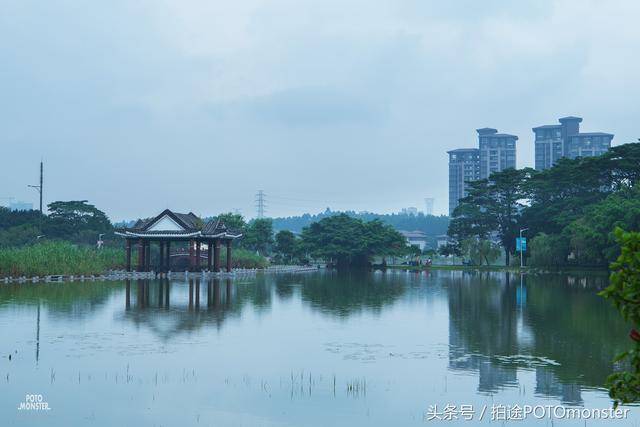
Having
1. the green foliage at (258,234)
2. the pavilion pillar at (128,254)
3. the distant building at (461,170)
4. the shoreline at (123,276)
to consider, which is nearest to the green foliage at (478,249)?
the green foliage at (258,234)

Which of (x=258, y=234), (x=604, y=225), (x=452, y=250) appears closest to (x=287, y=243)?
(x=258, y=234)

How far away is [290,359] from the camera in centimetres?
1617

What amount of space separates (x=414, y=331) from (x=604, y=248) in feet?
109

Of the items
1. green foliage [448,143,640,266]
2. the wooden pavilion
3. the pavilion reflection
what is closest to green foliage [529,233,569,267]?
green foliage [448,143,640,266]

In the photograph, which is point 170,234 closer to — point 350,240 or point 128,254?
point 128,254

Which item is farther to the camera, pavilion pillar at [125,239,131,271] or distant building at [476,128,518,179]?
distant building at [476,128,518,179]

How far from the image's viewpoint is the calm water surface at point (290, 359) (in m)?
11.8

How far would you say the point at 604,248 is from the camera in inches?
1970

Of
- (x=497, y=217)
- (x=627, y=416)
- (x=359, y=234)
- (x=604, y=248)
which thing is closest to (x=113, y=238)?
(x=359, y=234)

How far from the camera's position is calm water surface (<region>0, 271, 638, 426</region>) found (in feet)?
38.7

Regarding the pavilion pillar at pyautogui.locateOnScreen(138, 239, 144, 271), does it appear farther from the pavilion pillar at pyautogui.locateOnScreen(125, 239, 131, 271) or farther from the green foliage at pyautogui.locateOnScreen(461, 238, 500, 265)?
the green foliage at pyautogui.locateOnScreen(461, 238, 500, 265)

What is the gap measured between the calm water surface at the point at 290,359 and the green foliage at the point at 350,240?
44.8m

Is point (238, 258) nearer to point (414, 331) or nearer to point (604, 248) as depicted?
point (604, 248)

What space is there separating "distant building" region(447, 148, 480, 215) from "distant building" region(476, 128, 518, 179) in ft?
9.48
